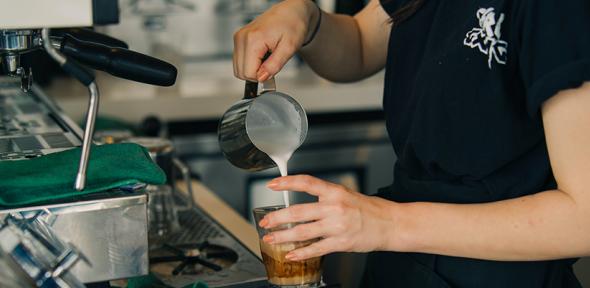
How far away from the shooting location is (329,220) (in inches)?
39.8

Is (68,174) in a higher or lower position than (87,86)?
lower

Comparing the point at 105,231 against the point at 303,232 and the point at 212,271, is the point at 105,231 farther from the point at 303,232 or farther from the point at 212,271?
the point at 212,271

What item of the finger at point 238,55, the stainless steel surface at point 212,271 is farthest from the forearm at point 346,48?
the stainless steel surface at point 212,271

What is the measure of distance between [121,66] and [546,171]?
0.57m

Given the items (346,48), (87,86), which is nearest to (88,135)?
(87,86)

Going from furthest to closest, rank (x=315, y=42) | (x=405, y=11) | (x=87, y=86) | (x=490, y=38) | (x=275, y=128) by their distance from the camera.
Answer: (x=315, y=42) < (x=405, y=11) < (x=275, y=128) < (x=490, y=38) < (x=87, y=86)

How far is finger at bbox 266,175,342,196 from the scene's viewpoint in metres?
1.00

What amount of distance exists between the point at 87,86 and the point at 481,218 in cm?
50

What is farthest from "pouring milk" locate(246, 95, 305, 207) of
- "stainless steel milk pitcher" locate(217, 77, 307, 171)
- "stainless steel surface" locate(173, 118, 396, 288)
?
"stainless steel surface" locate(173, 118, 396, 288)

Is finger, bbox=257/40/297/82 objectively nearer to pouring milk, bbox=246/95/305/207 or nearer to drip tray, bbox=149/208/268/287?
pouring milk, bbox=246/95/305/207

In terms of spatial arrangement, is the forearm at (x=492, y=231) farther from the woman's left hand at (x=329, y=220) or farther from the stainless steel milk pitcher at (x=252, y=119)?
the stainless steel milk pitcher at (x=252, y=119)

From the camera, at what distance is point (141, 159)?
1.10 metres

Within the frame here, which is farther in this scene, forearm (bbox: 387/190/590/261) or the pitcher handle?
the pitcher handle

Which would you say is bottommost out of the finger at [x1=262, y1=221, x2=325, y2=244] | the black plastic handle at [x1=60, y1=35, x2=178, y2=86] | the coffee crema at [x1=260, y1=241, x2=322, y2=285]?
the coffee crema at [x1=260, y1=241, x2=322, y2=285]
